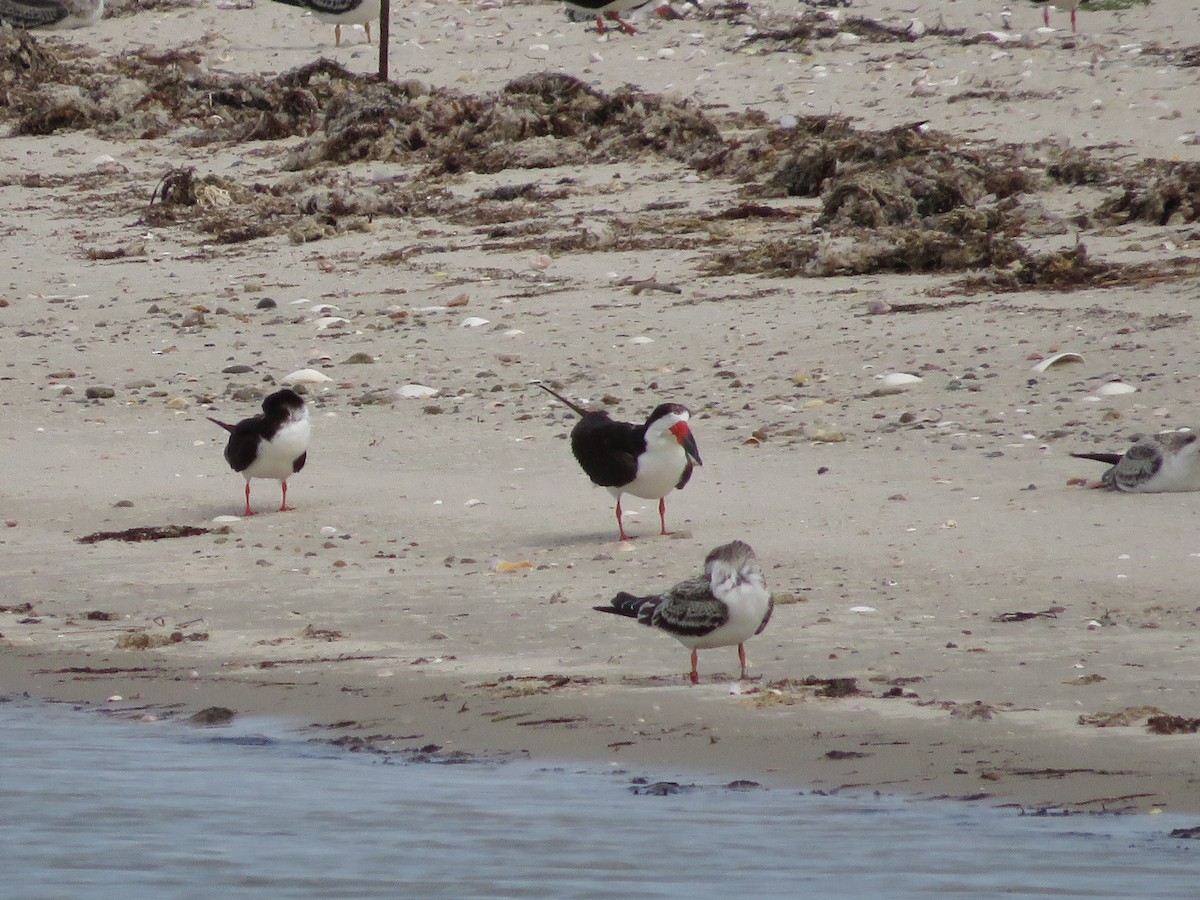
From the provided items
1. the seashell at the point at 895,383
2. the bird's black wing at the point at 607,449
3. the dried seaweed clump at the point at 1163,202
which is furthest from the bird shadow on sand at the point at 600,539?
the dried seaweed clump at the point at 1163,202

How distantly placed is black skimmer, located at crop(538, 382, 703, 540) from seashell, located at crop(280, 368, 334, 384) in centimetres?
309

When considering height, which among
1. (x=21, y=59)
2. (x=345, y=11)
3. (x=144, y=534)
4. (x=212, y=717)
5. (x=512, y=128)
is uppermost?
(x=345, y=11)

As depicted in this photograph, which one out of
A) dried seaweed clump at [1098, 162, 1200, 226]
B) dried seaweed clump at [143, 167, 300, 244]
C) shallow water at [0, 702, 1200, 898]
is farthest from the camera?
dried seaweed clump at [143, 167, 300, 244]

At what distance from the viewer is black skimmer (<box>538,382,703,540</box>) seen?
7156 mm

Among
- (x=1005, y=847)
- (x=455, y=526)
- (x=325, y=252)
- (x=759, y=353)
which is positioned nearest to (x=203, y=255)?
(x=325, y=252)

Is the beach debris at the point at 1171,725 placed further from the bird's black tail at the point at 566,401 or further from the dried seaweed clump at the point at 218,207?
the dried seaweed clump at the point at 218,207

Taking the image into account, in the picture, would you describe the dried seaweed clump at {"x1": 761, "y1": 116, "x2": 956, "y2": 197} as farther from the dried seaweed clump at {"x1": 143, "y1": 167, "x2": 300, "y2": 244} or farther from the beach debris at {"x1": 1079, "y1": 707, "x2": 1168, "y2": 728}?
the beach debris at {"x1": 1079, "y1": 707, "x2": 1168, "y2": 728}

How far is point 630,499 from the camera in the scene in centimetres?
816

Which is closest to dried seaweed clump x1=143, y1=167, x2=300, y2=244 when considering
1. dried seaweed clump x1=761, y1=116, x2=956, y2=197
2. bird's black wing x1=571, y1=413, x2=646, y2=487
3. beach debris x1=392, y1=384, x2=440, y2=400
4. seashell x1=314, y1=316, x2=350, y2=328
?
seashell x1=314, y1=316, x2=350, y2=328

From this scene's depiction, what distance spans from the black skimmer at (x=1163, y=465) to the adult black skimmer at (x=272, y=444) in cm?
336


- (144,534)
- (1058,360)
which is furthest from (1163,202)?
(144,534)

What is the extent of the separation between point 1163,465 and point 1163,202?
5130 mm

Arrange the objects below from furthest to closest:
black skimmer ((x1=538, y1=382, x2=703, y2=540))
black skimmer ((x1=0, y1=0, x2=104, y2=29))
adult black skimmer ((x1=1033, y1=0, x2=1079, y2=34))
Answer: black skimmer ((x1=0, y1=0, x2=104, y2=29)), adult black skimmer ((x1=1033, y1=0, x2=1079, y2=34)), black skimmer ((x1=538, y1=382, x2=703, y2=540))

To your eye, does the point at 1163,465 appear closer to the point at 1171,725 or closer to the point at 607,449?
the point at 607,449
